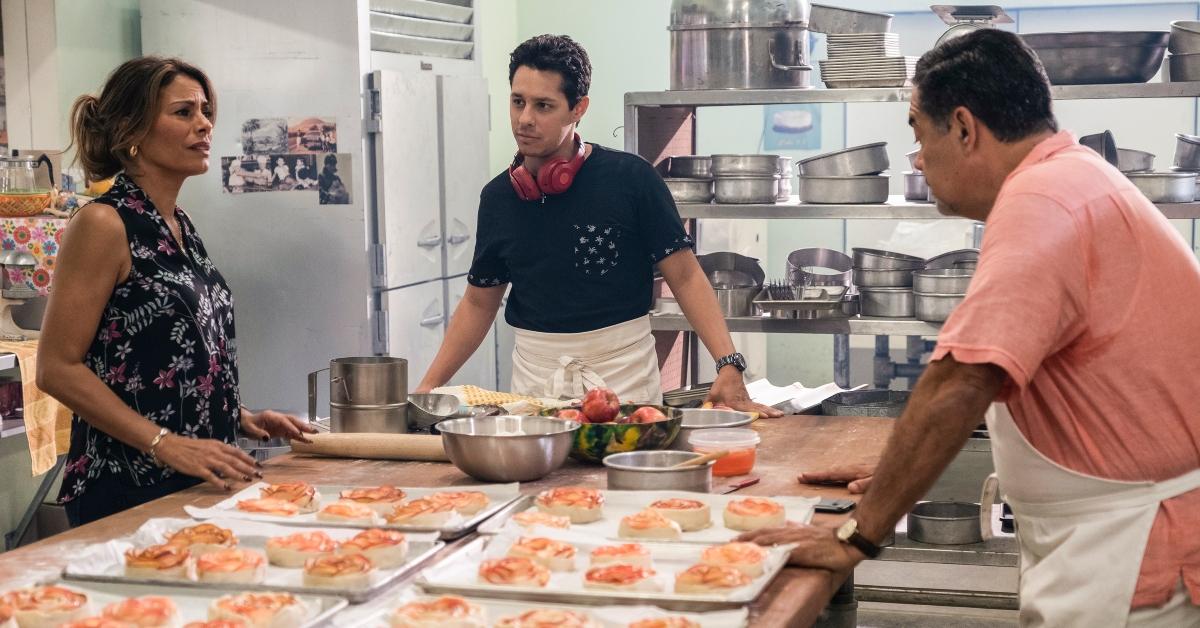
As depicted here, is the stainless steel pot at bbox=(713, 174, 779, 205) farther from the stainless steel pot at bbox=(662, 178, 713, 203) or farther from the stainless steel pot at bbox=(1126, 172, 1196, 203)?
the stainless steel pot at bbox=(1126, 172, 1196, 203)

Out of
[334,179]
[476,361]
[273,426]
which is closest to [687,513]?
[273,426]

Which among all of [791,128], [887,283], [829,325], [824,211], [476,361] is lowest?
[476,361]

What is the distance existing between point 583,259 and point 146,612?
185cm

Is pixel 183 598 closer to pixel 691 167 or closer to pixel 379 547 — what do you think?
pixel 379 547

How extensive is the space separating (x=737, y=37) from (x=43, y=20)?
9.13 ft

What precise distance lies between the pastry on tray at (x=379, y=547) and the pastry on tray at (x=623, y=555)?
0.30 meters

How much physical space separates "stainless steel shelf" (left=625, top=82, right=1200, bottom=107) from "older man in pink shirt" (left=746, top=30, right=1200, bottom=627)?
2515mm

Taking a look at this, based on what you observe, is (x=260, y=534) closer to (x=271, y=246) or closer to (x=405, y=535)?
(x=405, y=535)

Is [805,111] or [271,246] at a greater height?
[805,111]

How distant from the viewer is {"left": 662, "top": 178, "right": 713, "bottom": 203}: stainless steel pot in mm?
4742

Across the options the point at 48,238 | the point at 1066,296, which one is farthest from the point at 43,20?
the point at 1066,296

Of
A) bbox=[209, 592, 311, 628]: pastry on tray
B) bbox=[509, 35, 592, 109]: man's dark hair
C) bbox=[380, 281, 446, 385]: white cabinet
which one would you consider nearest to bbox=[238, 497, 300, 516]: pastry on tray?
bbox=[209, 592, 311, 628]: pastry on tray

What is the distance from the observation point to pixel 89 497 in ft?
8.54

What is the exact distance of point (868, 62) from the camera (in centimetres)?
456
